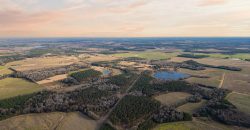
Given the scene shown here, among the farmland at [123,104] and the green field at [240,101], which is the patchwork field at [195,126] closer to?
the farmland at [123,104]

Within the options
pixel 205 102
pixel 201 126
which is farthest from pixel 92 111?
pixel 205 102

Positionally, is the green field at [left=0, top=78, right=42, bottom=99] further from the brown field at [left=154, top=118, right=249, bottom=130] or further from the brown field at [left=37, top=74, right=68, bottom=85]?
the brown field at [left=154, top=118, right=249, bottom=130]

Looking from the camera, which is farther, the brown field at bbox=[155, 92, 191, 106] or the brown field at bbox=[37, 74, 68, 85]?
the brown field at bbox=[37, 74, 68, 85]

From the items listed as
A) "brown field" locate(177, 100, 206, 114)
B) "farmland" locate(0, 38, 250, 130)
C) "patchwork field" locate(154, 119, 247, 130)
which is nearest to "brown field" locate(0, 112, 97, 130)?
"farmland" locate(0, 38, 250, 130)

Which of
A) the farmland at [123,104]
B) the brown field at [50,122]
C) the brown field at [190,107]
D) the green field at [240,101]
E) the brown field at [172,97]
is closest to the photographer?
the brown field at [50,122]

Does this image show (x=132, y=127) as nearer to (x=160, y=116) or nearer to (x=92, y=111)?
(x=160, y=116)

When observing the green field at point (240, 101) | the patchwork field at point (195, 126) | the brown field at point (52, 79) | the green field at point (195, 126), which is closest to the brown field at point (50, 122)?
the green field at point (195, 126)

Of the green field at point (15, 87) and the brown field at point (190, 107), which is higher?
the brown field at point (190, 107)
